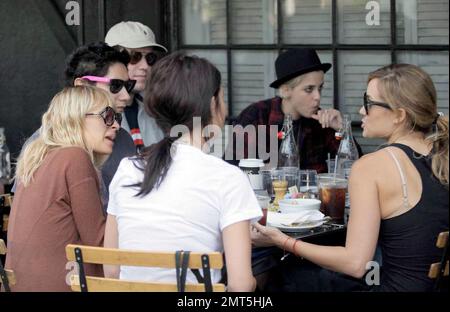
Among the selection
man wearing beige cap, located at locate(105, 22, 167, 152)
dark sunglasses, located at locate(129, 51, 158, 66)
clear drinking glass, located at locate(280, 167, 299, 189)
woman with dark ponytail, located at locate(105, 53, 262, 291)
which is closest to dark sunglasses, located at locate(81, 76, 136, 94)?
man wearing beige cap, located at locate(105, 22, 167, 152)

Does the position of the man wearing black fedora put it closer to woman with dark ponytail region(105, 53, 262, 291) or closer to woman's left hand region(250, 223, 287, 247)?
woman's left hand region(250, 223, 287, 247)

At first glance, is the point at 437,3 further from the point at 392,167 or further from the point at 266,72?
the point at 392,167

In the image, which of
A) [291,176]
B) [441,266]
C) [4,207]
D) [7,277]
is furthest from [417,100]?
[4,207]

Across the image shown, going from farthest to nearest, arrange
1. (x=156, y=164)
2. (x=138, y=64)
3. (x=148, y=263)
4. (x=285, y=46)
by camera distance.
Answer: (x=285, y=46) → (x=138, y=64) → (x=156, y=164) → (x=148, y=263)

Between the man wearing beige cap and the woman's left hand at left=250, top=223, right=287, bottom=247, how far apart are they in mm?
1610

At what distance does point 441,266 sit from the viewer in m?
2.90

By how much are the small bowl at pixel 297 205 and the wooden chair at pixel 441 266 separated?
693 millimetres

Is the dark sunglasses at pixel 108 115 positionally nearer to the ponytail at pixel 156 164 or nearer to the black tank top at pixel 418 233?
the ponytail at pixel 156 164

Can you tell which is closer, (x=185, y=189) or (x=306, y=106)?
(x=185, y=189)

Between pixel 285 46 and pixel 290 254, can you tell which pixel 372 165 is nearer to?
pixel 290 254

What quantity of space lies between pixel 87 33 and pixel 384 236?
3.04m

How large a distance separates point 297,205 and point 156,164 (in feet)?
3.34

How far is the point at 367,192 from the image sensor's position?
2879mm

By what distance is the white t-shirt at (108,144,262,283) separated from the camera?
8.37ft
